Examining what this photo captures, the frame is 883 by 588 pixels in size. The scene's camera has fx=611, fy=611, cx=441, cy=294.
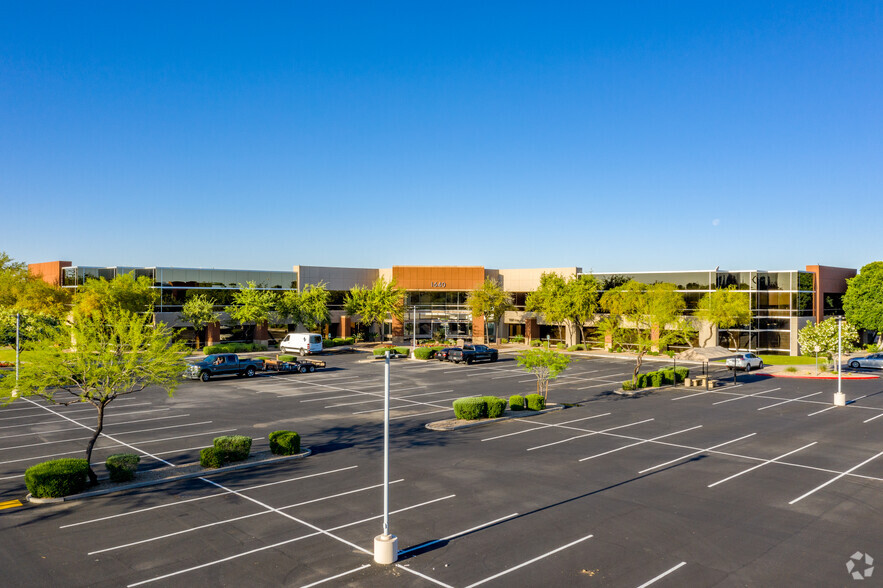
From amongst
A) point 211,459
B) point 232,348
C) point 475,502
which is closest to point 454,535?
point 475,502

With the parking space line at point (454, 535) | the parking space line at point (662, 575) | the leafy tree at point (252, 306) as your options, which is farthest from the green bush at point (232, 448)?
the leafy tree at point (252, 306)

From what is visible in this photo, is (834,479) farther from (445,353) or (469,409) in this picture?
(445,353)

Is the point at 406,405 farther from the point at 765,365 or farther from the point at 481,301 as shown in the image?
the point at 481,301

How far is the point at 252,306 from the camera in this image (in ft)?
225

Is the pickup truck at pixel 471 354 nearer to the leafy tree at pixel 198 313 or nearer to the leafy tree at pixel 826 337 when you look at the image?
the leafy tree at pixel 826 337

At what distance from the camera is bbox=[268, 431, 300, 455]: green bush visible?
22.6 m

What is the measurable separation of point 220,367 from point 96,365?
2806 cm

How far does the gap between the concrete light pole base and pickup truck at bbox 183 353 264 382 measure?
118 feet

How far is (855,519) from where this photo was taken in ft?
53.8

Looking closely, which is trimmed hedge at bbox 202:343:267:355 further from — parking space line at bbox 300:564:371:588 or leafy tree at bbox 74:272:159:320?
parking space line at bbox 300:564:371:588

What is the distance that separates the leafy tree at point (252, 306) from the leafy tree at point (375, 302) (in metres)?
9.85

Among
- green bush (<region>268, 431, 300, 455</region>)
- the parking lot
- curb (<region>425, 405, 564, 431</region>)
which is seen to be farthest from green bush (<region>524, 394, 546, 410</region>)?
green bush (<region>268, 431, 300, 455</region>)

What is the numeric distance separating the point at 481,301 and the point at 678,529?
6196 centimetres

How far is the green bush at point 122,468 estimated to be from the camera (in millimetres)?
19172
